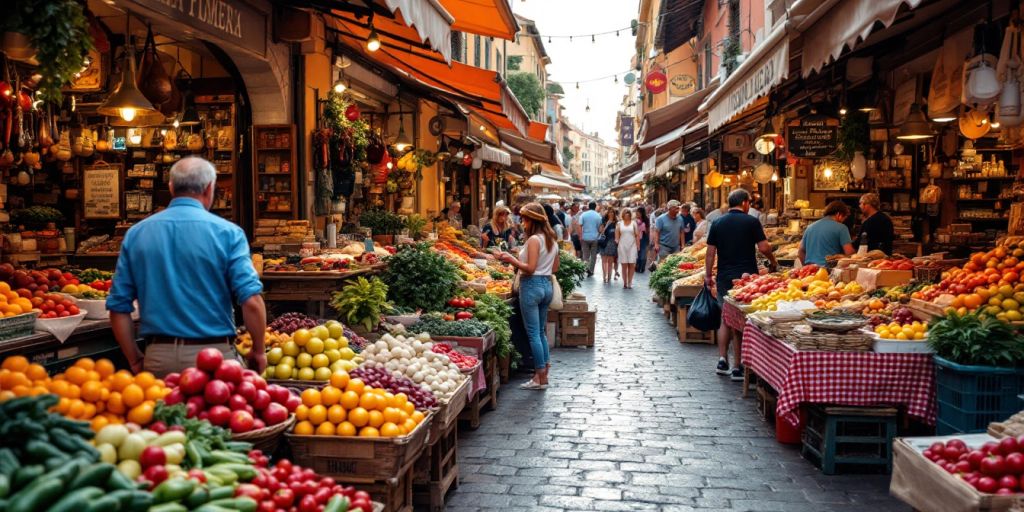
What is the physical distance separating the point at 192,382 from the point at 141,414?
0.41m

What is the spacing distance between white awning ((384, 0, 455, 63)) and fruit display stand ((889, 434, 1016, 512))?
4381 millimetres

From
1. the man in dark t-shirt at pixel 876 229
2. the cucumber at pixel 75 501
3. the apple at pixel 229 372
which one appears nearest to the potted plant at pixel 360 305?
the apple at pixel 229 372

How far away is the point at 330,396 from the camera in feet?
15.0

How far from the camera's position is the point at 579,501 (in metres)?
5.42

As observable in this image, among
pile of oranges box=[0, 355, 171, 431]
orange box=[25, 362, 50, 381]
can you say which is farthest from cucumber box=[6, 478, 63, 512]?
orange box=[25, 362, 50, 381]

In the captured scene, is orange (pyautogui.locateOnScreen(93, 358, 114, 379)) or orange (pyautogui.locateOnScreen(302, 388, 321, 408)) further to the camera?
orange (pyautogui.locateOnScreen(302, 388, 321, 408))

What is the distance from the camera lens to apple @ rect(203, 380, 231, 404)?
3.85 m

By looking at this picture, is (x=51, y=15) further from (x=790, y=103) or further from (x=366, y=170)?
(x=790, y=103)

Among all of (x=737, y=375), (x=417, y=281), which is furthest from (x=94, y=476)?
(x=737, y=375)

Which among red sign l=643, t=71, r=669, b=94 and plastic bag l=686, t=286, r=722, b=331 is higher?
red sign l=643, t=71, r=669, b=94

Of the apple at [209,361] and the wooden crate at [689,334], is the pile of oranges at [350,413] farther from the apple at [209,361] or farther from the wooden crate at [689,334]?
the wooden crate at [689,334]

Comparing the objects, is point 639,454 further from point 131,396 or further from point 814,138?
point 814,138

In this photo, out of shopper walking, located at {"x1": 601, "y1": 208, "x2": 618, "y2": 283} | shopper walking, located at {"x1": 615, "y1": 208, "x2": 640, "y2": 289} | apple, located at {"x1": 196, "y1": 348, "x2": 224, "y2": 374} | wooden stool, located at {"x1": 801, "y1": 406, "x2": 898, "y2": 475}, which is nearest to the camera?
apple, located at {"x1": 196, "y1": 348, "x2": 224, "y2": 374}

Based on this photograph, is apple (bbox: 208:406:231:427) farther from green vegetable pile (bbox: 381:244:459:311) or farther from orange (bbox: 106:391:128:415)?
green vegetable pile (bbox: 381:244:459:311)
